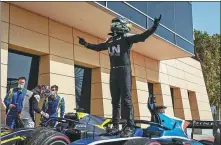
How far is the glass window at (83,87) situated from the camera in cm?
1202

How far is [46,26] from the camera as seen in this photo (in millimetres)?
10102

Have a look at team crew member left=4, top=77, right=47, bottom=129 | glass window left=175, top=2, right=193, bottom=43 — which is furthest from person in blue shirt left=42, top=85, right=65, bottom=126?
glass window left=175, top=2, right=193, bottom=43

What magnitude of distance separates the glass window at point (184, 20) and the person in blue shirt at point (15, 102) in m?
10.2

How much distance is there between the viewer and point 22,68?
988 centimetres

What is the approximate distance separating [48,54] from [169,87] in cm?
946

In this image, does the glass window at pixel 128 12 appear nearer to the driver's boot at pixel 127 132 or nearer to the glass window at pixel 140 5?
the glass window at pixel 140 5

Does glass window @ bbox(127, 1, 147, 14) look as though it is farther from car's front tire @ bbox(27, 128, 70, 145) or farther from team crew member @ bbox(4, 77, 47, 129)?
car's front tire @ bbox(27, 128, 70, 145)

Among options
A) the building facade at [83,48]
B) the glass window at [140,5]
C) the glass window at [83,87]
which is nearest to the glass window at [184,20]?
the building facade at [83,48]

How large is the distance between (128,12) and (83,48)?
212 centimetres

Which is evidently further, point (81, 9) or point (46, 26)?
point (46, 26)

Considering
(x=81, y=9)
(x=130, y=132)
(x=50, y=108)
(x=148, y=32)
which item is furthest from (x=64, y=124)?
(x=81, y=9)

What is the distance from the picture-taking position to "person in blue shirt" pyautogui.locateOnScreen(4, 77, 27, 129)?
6406 millimetres

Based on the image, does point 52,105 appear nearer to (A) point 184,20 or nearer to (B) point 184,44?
(B) point 184,44

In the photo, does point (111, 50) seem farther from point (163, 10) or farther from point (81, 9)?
→ point (163, 10)
